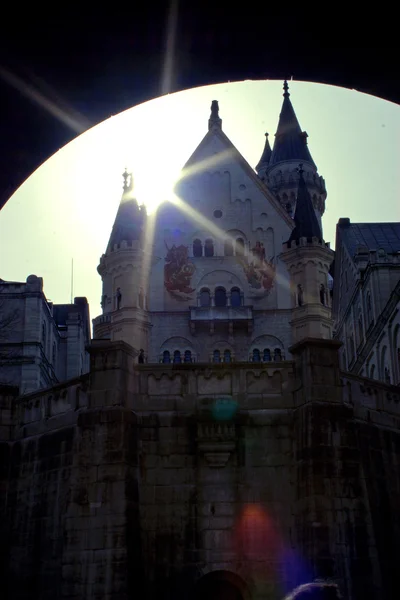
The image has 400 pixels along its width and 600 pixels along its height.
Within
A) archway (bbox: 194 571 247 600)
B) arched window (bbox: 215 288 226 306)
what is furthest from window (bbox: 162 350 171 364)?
archway (bbox: 194 571 247 600)

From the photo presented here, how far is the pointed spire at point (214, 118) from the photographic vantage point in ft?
189

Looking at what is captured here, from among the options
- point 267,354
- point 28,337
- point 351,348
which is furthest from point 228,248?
point 28,337

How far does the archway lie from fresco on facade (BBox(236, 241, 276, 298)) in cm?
3684

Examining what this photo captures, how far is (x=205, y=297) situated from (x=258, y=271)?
3889 mm

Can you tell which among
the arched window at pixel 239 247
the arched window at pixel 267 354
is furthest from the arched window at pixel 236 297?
the arched window at pixel 267 354

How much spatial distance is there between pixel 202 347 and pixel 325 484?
116 ft

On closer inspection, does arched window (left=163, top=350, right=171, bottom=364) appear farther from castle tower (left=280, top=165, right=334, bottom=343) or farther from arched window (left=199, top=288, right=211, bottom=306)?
castle tower (left=280, top=165, right=334, bottom=343)

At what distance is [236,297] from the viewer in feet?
175

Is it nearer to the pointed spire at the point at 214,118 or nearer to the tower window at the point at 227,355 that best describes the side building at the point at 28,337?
the tower window at the point at 227,355

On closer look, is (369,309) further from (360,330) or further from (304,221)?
(304,221)

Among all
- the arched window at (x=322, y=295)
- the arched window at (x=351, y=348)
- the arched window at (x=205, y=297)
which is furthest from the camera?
the arched window at (x=351, y=348)

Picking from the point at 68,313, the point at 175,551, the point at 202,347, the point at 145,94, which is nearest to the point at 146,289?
the point at 202,347

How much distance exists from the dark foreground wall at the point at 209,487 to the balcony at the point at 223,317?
A: 1285 inches

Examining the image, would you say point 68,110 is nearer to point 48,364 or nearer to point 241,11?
point 241,11
